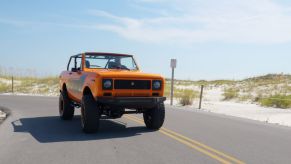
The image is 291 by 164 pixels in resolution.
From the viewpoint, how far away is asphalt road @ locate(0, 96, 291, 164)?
24.2ft

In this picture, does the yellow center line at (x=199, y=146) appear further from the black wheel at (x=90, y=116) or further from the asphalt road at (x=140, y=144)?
the black wheel at (x=90, y=116)

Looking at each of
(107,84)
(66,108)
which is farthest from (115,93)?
(66,108)

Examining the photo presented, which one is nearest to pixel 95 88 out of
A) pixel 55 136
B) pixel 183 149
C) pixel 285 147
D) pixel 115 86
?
pixel 115 86

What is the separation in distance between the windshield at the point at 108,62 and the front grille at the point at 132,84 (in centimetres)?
182

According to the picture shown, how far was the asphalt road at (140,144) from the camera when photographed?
7.37m

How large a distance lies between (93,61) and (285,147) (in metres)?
5.82

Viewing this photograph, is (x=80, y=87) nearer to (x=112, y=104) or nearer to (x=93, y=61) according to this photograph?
(x=93, y=61)

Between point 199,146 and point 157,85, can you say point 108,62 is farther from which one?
point 199,146

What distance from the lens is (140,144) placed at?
8.84 meters

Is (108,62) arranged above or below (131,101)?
above

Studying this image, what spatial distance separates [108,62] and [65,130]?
2.42 meters

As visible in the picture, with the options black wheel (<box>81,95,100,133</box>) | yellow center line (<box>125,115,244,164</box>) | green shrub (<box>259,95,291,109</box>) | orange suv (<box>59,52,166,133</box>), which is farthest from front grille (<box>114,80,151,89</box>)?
green shrub (<box>259,95,291,109</box>)

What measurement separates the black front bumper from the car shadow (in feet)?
2.35

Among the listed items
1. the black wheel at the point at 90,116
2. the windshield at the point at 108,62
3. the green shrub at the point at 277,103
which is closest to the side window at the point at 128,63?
the windshield at the point at 108,62
